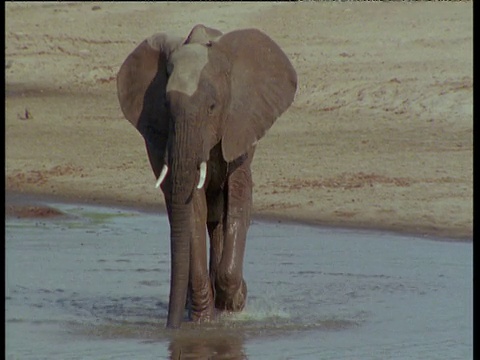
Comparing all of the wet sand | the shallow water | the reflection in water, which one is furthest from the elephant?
the wet sand

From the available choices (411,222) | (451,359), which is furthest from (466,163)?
(451,359)

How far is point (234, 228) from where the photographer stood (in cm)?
845

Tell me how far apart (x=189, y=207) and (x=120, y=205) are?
612cm

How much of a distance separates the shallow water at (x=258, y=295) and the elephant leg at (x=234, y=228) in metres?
0.24

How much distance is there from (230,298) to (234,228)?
41 cm

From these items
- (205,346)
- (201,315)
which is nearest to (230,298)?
(201,315)

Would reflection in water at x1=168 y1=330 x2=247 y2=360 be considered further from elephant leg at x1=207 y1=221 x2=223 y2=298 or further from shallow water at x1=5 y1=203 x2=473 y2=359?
elephant leg at x1=207 y1=221 x2=223 y2=298

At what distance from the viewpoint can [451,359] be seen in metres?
7.77

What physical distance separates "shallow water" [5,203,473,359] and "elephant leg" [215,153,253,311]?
0.24 metres

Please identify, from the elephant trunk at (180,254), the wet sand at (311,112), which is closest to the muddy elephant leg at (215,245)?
the elephant trunk at (180,254)

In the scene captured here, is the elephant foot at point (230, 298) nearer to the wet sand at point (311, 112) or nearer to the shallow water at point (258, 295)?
the shallow water at point (258, 295)

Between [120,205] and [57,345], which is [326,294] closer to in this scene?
[57,345]

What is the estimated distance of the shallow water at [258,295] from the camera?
801 cm

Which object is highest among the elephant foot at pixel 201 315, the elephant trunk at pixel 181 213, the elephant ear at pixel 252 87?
the elephant ear at pixel 252 87
